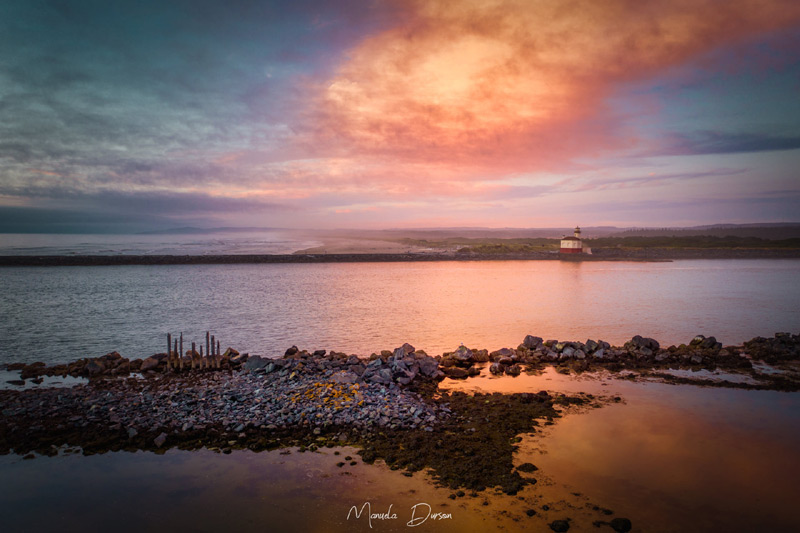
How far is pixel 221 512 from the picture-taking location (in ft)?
22.4

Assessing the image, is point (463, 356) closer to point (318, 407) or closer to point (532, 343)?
point (532, 343)

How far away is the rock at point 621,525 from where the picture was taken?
20.6 feet

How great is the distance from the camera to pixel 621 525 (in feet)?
20.7

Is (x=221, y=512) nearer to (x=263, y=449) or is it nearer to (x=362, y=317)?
(x=263, y=449)

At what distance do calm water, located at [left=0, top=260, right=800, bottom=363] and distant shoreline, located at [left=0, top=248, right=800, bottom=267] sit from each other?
35.0 meters

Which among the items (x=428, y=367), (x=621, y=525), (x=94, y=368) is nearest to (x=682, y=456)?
(x=621, y=525)

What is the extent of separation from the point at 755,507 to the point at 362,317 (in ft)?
67.0

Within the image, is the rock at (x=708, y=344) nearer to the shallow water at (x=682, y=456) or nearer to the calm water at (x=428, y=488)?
the shallow water at (x=682, y=456)

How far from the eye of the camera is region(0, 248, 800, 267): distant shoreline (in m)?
75.5

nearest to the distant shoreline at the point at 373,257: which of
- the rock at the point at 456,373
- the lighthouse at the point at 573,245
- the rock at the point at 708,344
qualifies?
the lighthouse at the point at 573,245

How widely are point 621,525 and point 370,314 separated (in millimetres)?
21192

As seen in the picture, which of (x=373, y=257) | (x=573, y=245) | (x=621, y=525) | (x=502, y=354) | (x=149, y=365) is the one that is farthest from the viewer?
(x=573, y=245)

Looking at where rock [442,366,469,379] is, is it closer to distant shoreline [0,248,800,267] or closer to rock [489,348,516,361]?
rock [489,348,516,361]

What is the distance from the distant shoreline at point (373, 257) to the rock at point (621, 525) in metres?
83.0
